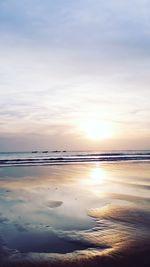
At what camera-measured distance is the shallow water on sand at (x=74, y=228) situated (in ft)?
26.4

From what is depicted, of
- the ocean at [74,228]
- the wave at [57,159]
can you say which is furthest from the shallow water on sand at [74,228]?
the wave at [57,159]

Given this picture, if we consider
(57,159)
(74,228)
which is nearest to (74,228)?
(74,228)

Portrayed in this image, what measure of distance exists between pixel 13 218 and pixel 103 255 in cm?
508

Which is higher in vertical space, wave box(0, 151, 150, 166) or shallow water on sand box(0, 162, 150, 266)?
wave box(0, 151, 150, 166)

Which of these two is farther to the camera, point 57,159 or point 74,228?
point 57,159

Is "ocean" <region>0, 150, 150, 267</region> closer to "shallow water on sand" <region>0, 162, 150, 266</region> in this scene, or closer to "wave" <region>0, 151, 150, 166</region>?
"shallow water on sand" <region>0, 162, 150, 266</region>

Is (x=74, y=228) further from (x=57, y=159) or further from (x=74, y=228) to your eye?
(x=57, y=159)

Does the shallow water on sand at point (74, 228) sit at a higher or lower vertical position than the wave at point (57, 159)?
lower

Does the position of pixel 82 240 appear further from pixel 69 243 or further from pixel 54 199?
pixel 54 199

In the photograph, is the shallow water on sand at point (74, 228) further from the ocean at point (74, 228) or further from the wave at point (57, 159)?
the wave at point (57, 159)

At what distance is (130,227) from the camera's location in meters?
10.9

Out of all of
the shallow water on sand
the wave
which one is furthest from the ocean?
the wave

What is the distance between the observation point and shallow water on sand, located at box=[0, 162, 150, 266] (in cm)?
805

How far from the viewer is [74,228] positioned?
→ 10.9 metres
